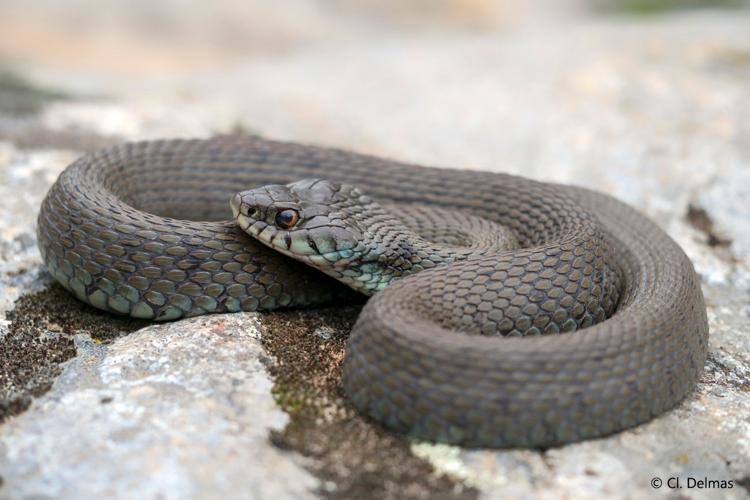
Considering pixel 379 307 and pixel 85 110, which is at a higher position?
pixel 379 307

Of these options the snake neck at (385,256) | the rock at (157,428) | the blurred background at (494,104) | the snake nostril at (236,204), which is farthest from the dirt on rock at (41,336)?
the blurred background at (494,104)

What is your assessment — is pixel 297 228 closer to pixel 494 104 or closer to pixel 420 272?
pixel 420 272

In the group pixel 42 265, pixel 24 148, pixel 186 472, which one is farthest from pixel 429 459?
pixel 24 148

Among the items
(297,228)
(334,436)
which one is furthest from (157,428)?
(297,228)

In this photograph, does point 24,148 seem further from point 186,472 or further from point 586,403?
point 586,403

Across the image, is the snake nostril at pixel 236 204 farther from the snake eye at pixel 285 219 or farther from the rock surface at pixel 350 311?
the rock surface at pixel 350 311
